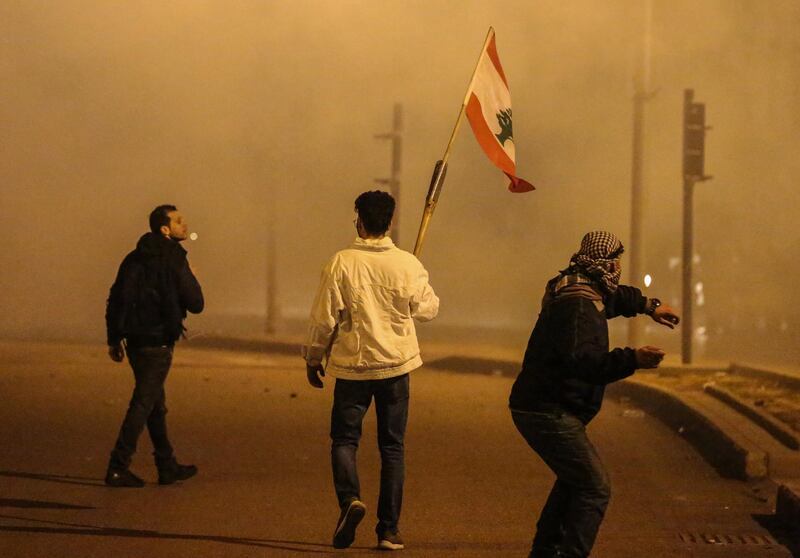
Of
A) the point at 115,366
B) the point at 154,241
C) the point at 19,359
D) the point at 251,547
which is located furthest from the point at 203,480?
the point at 19,359

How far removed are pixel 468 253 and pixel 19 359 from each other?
1895 inches

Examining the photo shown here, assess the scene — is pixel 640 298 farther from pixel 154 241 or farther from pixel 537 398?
pixel 154 241

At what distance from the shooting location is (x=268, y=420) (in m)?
11.4

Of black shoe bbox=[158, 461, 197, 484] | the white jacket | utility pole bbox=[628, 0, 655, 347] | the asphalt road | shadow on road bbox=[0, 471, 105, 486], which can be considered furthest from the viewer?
utility pole bbox=[628, 0, 655, 347]

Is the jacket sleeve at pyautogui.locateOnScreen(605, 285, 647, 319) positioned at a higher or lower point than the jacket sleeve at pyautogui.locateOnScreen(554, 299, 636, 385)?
higher

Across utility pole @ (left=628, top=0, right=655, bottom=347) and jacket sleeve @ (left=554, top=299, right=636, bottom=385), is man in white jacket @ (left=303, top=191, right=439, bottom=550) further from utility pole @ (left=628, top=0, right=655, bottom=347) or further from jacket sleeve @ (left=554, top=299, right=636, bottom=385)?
utility pole @ (left=628, top=0, right=655, bottom=347)

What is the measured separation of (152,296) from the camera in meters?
7.61

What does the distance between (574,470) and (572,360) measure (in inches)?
17.0

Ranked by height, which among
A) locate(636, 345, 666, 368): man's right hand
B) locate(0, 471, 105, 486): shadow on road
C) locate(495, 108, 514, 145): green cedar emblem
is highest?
locate(495, 108, 514, 145): green cedar emblem

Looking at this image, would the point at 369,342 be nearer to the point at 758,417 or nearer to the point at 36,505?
the point at 36,505

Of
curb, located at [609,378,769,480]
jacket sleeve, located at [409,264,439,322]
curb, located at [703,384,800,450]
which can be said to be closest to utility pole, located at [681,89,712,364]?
curb, located at [609,378,769,480]

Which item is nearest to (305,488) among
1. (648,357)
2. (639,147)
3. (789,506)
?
(789,506)

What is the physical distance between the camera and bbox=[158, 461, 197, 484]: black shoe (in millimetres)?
7820

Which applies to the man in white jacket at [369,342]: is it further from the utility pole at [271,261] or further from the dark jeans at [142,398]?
the utility pole at [271,261]
